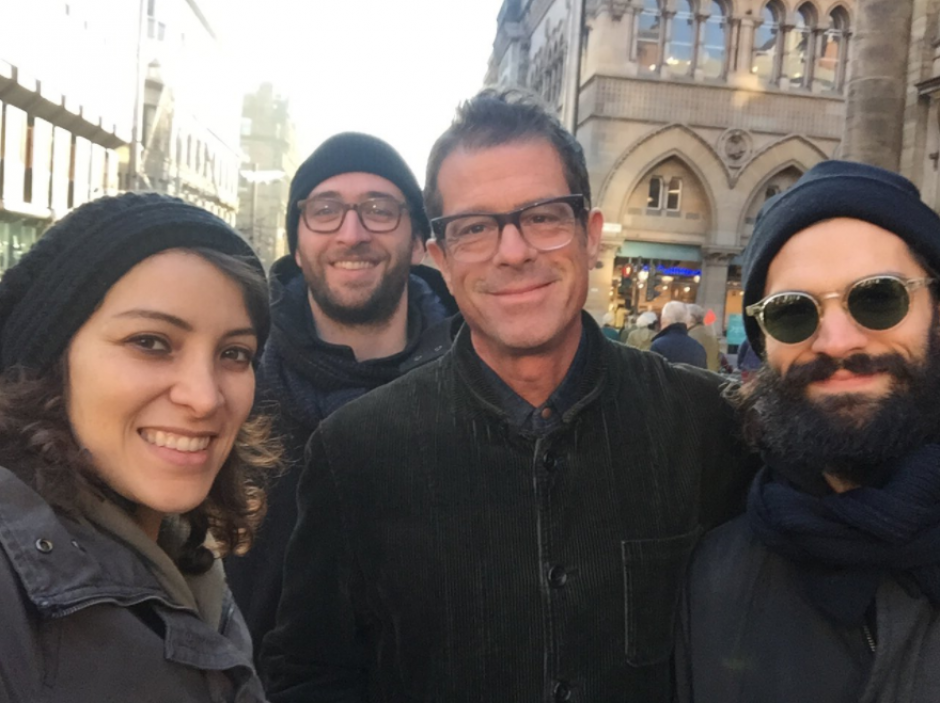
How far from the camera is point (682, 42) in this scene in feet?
76.4

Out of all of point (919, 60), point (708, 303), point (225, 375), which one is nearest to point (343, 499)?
point (225, 375)

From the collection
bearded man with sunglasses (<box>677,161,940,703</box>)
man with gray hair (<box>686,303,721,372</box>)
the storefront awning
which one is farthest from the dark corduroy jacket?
the storefront awning

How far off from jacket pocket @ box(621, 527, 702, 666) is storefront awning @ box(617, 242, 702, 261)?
22.4 metres

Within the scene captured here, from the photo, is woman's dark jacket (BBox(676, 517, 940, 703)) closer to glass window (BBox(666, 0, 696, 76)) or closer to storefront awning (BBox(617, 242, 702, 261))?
storefront awning (BBox(617, 242, 702, 261))

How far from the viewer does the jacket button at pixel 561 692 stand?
1.86 meters

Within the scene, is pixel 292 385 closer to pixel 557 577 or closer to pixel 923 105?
pixel 557 577

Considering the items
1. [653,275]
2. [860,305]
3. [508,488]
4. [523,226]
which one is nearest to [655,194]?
[653,275]

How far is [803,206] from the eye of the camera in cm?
188

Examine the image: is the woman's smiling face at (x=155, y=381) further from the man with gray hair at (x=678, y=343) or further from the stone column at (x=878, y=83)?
the stone column at (x=878, y=83)

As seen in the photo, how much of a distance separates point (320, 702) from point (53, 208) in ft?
87.8

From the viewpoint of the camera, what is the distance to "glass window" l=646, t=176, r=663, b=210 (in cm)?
2377

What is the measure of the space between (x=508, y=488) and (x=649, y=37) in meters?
23.9

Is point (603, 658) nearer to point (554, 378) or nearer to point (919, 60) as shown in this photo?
point (554, 378)

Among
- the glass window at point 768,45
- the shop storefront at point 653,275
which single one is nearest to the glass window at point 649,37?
the glass window at point 768,45
